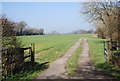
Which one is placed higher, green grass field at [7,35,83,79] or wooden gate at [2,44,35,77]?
wooden gate at [2,44,35,77]

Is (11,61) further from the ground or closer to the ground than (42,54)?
further from the ground

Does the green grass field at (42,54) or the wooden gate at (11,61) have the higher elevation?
the wooden gate at (11,61)

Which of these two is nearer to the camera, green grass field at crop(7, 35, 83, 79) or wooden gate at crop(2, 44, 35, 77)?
wooden gate at crop(2, 44, 35, 77)

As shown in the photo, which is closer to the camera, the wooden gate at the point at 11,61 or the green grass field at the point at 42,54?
the wooden gate at the point at 11,61

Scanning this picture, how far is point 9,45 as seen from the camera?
439 cm

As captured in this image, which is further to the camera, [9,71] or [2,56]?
[9,71]

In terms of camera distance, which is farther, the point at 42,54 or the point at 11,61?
the point at 42,54

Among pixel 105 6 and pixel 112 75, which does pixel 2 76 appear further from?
pixel 105 6

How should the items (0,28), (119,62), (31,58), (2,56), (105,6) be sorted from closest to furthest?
1. (0,28)
2. (2,56)
3. (119,62)
4. (31,58)
5. (105,6)

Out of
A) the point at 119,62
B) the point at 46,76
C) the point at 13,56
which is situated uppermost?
the point at 13,56

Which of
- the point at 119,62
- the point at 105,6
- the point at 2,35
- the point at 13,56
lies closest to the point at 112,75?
the point at 119,62

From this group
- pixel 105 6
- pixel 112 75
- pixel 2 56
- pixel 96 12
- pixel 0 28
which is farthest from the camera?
pixel 96 12

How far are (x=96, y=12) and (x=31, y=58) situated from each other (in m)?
15.4

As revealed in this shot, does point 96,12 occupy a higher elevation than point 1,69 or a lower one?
higher
